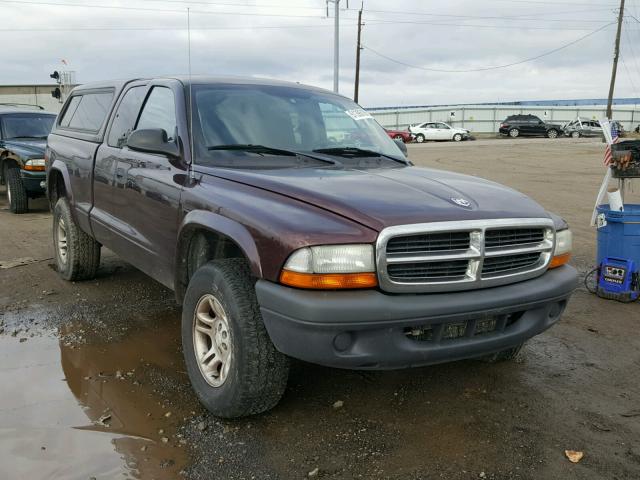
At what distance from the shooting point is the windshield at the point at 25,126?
10.4 m

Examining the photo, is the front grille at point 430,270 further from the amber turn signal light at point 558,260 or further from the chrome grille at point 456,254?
the amber turn signal light at point 558,260

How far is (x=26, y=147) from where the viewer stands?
946 centimetres

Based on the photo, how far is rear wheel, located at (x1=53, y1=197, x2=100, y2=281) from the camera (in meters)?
5.46

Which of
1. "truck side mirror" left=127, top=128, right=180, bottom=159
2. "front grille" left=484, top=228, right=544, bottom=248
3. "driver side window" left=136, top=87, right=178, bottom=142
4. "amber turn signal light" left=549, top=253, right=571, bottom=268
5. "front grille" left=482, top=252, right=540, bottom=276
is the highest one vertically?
"driver side window" left=136, top=87, right=178, bottom=142

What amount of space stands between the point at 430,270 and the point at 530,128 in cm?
4238

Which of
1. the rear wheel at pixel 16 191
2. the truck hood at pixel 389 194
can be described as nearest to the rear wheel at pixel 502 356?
the truck hood at pixel 389 194

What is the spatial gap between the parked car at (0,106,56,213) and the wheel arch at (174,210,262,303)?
630 cm

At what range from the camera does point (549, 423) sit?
309cm

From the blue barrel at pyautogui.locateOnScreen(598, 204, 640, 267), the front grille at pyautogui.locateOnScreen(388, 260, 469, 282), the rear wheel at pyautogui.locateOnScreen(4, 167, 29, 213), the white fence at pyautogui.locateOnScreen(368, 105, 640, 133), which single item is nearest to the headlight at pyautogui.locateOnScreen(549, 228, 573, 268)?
the front grille at pyautogui.locateOnScreen(388, 260, 469, 282)

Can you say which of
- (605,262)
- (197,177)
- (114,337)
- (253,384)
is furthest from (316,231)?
(605,262)

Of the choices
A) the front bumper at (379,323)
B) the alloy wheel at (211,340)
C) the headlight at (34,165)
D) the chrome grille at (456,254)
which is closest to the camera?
the front bumper at (379,323)

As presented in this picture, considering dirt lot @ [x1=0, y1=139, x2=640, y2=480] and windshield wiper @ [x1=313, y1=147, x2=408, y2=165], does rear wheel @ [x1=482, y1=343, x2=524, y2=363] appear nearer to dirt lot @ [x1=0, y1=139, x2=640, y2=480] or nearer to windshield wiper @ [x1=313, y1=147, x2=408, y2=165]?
dirt lot @ [x1=0, y1=139, x2=640, y2=480]

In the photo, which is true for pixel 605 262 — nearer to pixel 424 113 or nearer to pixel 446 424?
pixel 446 424

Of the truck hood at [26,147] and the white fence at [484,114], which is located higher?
the white fence at [484,114]
